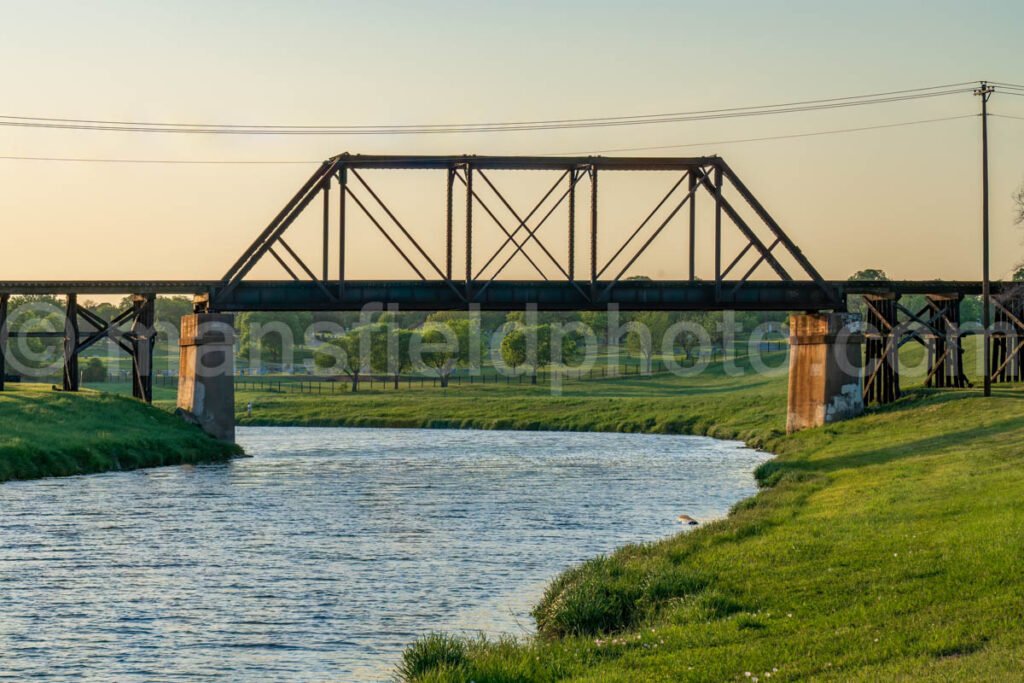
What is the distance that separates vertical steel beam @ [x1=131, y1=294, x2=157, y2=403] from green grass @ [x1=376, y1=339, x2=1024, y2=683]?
4018cm

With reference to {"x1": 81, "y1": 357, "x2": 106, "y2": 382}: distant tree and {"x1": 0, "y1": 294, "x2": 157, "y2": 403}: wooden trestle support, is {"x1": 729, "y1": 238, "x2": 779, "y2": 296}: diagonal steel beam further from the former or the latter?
{"x1": 81, "y1": 357, "x2": 106, "y2": 382}: distant tree

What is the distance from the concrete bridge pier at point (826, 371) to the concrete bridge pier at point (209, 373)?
96.0ft

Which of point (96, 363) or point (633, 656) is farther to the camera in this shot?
point (96, 363)

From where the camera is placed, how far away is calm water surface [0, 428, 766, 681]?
1970 cm

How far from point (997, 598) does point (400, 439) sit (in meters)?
65.9

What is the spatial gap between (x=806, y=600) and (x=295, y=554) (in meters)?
13.7

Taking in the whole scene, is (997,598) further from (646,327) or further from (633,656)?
(646,327)

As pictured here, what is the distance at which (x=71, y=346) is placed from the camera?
2594 inches

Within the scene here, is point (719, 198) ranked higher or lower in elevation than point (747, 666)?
higher

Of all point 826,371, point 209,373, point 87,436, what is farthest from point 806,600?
point 209,373

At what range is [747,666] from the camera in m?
15.6

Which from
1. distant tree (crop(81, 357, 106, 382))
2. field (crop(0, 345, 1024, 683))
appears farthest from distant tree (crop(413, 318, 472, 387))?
field (crop(0, 345, 1024, 683))

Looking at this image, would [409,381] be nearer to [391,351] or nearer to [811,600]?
[391,351]

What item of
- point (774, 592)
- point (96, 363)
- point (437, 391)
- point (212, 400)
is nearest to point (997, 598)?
point (774, 592)
